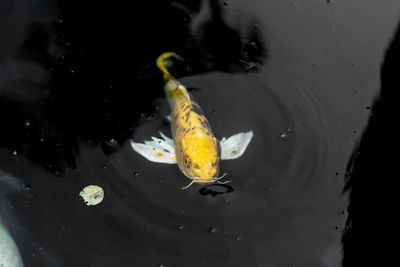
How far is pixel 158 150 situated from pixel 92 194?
50 cm

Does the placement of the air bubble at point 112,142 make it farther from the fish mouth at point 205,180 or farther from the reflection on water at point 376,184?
the reflection on water at point 376,184

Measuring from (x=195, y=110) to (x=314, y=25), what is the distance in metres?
1.44

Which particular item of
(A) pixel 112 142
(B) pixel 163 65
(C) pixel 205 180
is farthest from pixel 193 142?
(B) pixel 163 65

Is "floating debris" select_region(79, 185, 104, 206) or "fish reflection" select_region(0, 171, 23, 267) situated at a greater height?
"floating debris" select_region(79, 185, 104, 206)

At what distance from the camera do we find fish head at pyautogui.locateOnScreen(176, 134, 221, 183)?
8.48 feet

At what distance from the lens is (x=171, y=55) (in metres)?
3.36

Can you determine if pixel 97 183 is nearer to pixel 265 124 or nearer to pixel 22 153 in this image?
pixel 22 153

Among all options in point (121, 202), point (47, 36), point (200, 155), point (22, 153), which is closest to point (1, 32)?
point (47, 36)

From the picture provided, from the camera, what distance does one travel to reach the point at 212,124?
3.07 metres

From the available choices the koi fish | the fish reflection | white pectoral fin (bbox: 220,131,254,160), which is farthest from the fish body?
the fish reflection

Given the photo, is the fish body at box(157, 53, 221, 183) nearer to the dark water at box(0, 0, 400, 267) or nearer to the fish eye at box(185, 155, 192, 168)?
the fish eye at box(185, 155, 192, 168)

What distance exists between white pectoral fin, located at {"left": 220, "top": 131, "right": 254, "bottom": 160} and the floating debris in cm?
81

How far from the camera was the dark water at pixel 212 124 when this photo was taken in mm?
2711

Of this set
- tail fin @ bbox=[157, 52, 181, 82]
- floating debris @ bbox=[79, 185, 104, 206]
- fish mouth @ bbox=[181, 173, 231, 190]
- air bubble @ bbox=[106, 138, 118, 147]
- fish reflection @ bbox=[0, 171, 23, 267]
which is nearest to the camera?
fish reflection @ bbox=[0, 171, 23, 267]
